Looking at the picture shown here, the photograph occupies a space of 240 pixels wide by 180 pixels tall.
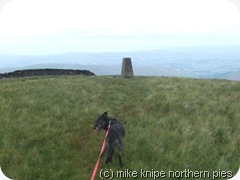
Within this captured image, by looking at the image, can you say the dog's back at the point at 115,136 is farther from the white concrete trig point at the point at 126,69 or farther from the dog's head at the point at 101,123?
the white concrete trig point at the point at 126,69

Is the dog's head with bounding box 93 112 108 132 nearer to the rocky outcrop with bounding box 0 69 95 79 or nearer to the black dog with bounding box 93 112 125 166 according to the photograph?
the black dog with bounding box 93 112 125 166

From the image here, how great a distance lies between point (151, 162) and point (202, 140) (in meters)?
2.56

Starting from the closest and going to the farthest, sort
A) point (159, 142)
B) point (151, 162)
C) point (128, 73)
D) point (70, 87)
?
point (151, 162) → point (159, 142) → point (70, 87) → point (128, 73)

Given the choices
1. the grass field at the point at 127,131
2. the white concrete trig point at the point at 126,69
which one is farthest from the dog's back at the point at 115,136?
the white concrete trig point at the point at 126,69

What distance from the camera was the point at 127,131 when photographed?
369 inches

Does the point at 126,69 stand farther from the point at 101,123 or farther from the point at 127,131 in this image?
the point at 101,123

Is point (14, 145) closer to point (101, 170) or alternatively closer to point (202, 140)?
point (101, 170)

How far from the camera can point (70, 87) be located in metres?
17.4

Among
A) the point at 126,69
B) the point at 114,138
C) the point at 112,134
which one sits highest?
the point at 126,69

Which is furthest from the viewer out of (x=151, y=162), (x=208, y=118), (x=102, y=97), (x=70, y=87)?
(x=70, y=87)

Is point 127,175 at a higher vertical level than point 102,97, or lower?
lower

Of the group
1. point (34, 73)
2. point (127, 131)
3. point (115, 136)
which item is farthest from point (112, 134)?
point (34, 73)

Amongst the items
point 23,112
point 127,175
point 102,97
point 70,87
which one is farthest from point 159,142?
point 70,87

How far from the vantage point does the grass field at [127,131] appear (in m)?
7.18
